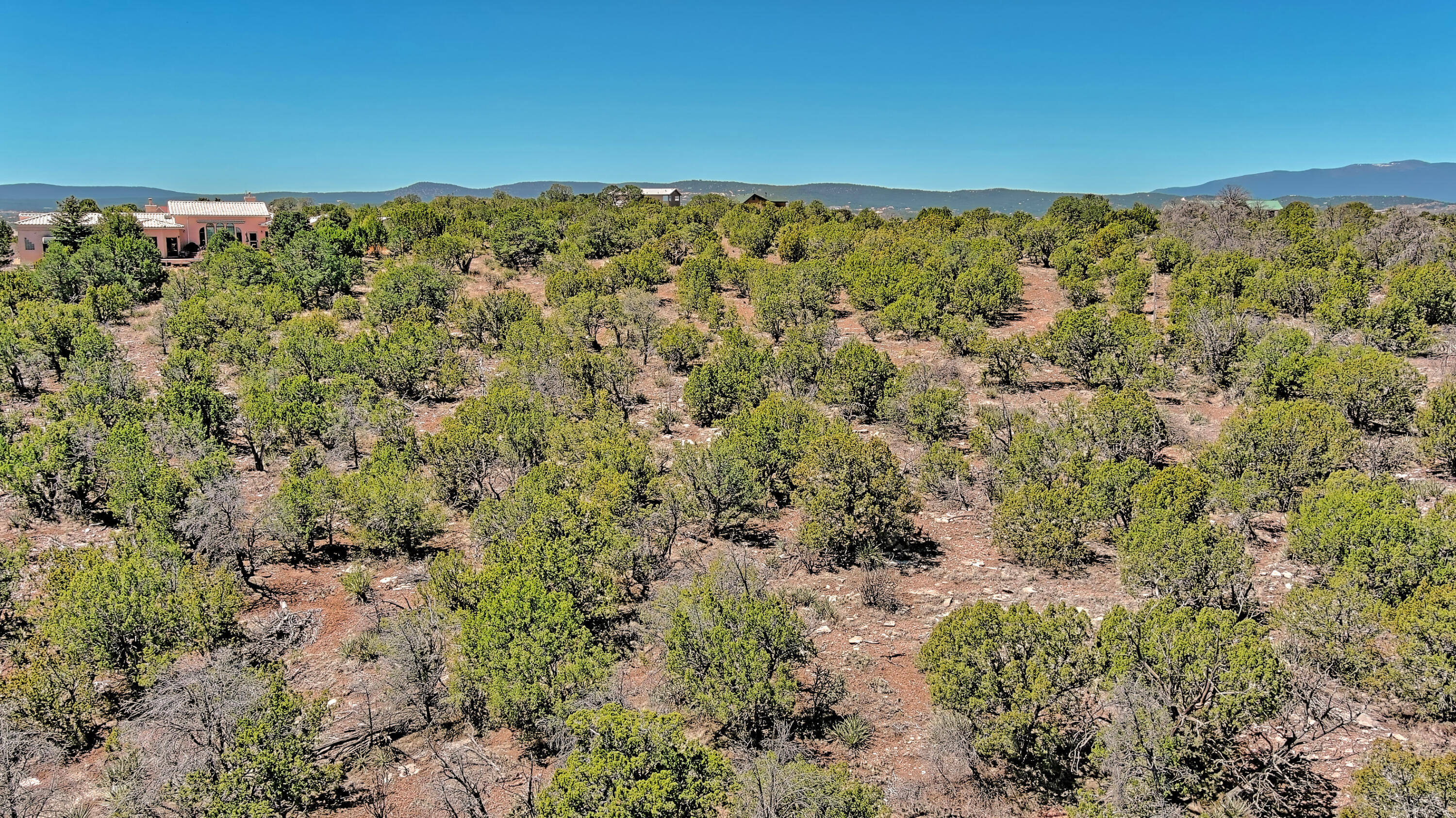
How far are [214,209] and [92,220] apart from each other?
37.6ft

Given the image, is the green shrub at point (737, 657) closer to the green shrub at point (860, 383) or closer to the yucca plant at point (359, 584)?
the yucca plant at point (359, 584)

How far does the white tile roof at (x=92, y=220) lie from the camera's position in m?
68.6

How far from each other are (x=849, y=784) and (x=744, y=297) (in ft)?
137

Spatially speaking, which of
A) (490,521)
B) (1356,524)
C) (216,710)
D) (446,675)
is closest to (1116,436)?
(1356,524)

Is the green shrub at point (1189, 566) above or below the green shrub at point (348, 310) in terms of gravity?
below

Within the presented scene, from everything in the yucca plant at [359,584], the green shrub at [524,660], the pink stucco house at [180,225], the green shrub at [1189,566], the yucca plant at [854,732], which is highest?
the pink stucco house at [180,225]

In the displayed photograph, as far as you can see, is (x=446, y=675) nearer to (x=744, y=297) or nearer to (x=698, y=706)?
(x=698, y=706)

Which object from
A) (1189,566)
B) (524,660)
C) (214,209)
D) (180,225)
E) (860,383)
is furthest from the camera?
(214,209)

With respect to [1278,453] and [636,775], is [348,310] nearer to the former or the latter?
[636,775]

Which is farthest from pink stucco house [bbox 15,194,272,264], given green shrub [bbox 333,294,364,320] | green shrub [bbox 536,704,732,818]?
green shrub [bbox 536,704,732,818]

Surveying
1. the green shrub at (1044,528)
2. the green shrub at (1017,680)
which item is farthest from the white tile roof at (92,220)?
the green shrub at (1017,680)

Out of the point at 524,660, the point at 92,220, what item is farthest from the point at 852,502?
the point at 92,220

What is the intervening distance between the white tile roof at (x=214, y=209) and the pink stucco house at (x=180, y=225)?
0.05m

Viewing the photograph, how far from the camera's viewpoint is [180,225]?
7831 cm
